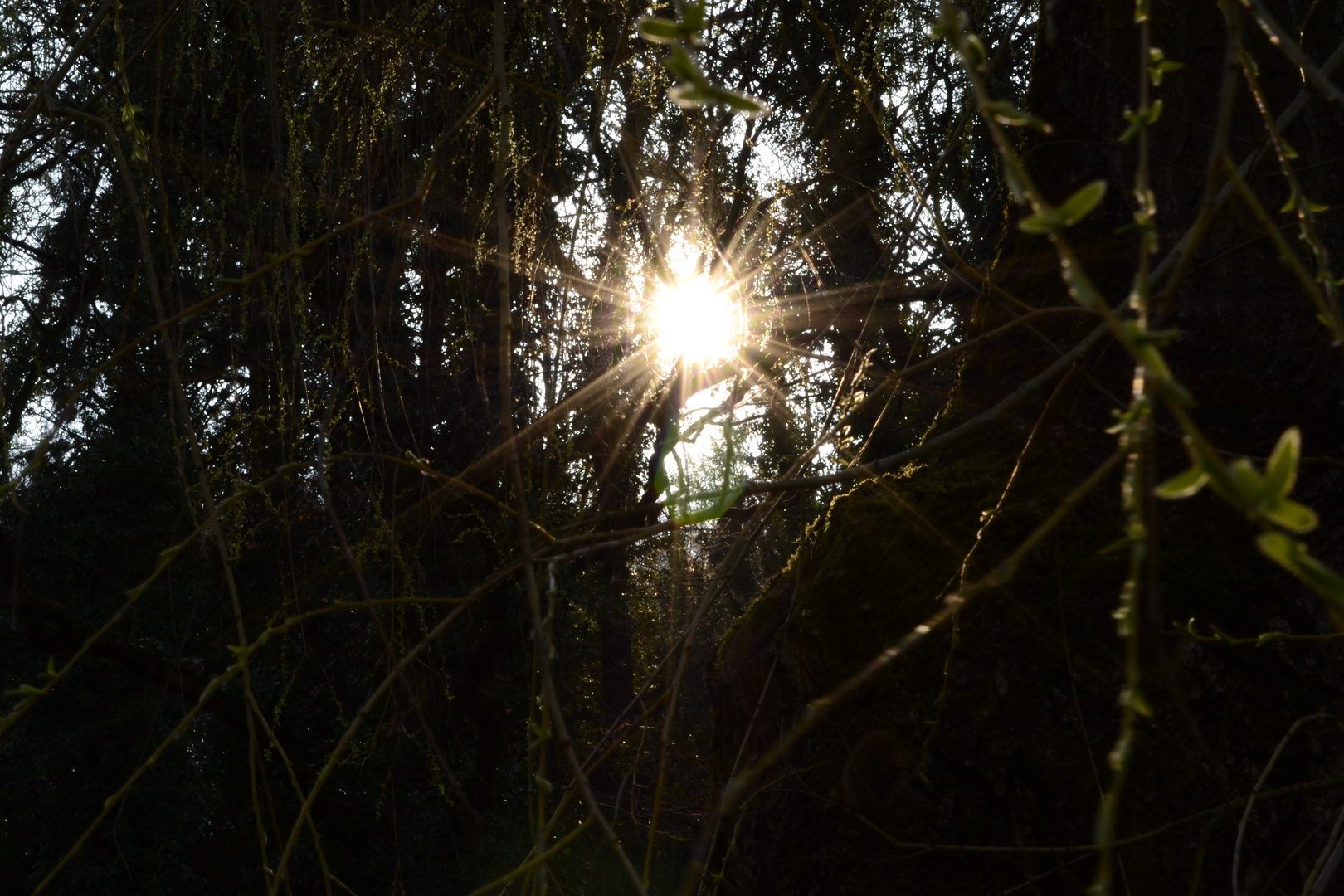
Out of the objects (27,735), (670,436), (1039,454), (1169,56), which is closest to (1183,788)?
(1039,454)

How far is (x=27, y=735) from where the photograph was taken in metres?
4.52

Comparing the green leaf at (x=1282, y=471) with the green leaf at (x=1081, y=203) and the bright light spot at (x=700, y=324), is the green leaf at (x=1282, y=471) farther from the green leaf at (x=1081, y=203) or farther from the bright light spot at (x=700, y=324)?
the bright light spot at (x=700, y=324)

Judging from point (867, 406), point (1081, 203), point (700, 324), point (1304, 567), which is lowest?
point (1304, 567)

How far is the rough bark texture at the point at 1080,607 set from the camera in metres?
1.06

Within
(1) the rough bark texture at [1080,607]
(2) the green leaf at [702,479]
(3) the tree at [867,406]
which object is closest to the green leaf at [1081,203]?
(3) the tree at [867,406]

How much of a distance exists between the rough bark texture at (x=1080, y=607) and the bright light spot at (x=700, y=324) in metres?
0.26

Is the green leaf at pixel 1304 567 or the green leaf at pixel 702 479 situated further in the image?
the green leaf at pixel 702 479

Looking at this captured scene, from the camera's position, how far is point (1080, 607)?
116cm

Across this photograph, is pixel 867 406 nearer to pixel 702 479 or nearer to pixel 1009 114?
pixel 702 479

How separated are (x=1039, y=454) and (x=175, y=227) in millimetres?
3030

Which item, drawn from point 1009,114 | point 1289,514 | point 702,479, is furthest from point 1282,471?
point 702,479

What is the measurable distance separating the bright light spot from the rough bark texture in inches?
10.3

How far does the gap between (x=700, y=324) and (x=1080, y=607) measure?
1.88ft

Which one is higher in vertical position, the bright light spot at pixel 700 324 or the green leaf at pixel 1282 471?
the bright light spot at pixel 700 324
